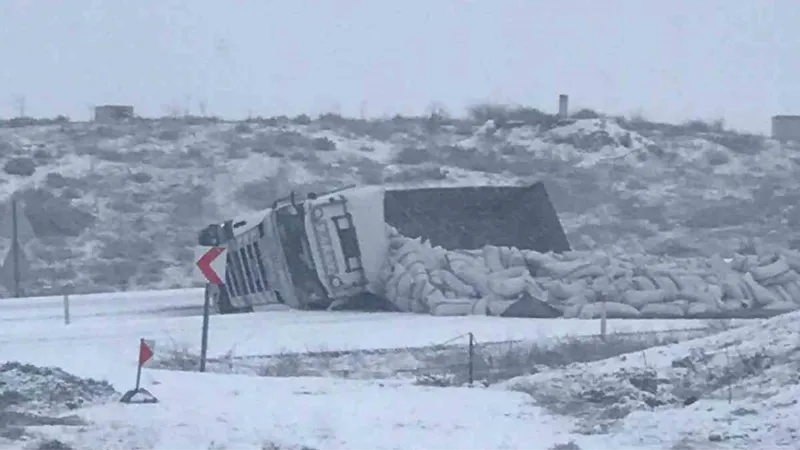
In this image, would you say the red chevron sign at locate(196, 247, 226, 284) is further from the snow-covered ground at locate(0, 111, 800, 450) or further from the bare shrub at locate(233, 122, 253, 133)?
the bare shrub at locate(233, 122, 253, 133)

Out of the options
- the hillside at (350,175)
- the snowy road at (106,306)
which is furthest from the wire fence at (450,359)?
the hillside at (350,175)

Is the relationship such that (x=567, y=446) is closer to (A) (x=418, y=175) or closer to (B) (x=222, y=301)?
(B) (x=222, y=301)

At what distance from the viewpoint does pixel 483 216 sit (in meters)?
28.0

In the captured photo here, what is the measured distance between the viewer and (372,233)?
25234 millimetres

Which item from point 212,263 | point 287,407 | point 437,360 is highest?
point 212,263

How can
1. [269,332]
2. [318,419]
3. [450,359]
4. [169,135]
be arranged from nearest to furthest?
[318,419] → [450,359] → [269,332] → [169,135]

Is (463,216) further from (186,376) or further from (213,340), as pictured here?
(186,376)

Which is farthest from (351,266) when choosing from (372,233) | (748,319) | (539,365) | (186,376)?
(186,376)

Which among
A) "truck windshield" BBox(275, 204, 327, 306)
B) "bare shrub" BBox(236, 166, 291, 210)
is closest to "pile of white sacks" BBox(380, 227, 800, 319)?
"truck windshield" BBox(275, 204, 327, 306)

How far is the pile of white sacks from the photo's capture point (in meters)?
24.6

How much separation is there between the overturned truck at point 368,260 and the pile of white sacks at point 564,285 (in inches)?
0.9

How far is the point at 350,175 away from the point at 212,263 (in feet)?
133

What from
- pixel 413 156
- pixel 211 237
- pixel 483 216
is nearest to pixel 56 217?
pixel 413 156

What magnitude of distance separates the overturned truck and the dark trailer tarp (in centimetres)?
4
